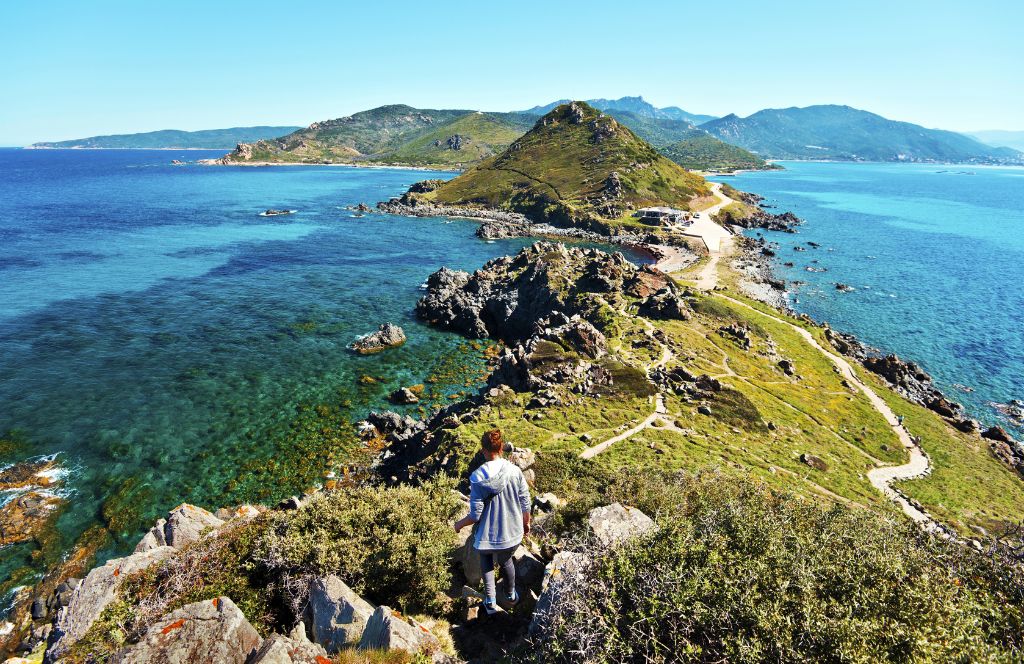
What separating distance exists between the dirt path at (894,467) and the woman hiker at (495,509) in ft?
90.7

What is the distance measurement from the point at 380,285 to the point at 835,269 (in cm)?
11259

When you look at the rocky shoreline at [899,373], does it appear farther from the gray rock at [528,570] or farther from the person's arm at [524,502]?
the person's arm at [524,502]

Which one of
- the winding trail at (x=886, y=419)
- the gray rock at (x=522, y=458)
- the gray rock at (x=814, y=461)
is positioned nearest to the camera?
the gray rock at (x=522, y=458)

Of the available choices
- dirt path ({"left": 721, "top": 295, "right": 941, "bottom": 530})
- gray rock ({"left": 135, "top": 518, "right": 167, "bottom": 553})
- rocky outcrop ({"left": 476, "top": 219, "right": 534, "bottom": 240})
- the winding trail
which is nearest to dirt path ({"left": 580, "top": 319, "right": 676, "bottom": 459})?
the winding trail

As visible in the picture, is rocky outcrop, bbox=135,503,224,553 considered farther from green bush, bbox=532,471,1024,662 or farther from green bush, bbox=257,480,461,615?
green bush, bbox=532,471,1024,662

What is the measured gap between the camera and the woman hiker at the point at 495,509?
38.4 feet

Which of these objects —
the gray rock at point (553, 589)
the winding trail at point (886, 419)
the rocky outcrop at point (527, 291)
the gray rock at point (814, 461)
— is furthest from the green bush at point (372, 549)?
the rocky outcrop at point (527, 291)

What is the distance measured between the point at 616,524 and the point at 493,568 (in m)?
4.40

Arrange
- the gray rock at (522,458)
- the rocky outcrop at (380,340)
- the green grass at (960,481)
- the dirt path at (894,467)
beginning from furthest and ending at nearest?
the rocky outcrop at (380,340), the green grass at (960,481), the dirt path at (894,467), the gray rock at (522,458)

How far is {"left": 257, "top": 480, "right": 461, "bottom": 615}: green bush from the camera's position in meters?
13.7

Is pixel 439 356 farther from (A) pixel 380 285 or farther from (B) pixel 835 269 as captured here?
(B) pixel 835 269

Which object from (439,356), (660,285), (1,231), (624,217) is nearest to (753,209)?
(624,217)

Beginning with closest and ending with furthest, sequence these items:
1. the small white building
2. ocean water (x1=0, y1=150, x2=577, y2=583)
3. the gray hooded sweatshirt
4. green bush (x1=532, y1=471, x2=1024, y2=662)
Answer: green bush (x1=532, y1=471, x2=1024, y2=662) < the gray hooded sweatshirt < ocean water (x1=0, y1=150, x2=577, y2=583) < the small white building

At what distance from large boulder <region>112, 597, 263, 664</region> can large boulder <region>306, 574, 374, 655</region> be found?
1.37 meters
